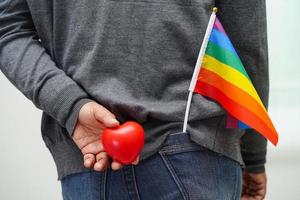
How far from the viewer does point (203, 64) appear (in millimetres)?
638

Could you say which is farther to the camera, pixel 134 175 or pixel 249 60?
pixel 249 60

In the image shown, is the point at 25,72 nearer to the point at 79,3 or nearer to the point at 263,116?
the point at 79,3

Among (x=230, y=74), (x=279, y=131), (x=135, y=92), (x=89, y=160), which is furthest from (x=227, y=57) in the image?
(x=279, y=131)

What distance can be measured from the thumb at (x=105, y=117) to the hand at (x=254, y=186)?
1.42ft

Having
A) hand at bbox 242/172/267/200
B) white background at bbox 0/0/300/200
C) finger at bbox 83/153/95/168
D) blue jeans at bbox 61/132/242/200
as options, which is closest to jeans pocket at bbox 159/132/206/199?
blue jeans at bbox 61/132/242/200

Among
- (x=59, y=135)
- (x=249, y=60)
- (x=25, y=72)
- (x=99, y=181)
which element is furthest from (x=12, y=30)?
(x=249, y=60)

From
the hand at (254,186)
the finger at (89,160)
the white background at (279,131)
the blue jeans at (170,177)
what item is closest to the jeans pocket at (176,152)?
the blue jeans at (170,177)

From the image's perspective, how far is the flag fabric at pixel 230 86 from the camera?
637 mm

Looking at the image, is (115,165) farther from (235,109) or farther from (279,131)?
(279,131)

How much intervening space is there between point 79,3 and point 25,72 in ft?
0.46

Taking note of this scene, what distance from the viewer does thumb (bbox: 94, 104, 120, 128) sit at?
55 cm

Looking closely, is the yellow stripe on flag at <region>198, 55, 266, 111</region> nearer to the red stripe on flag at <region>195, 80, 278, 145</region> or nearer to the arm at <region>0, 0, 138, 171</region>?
the red stripe on flag at <region>195, 80, 278, 145</region>

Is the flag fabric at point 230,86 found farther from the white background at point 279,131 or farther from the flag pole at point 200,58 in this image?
the white background at point 279,131

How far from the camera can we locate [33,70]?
64cm
